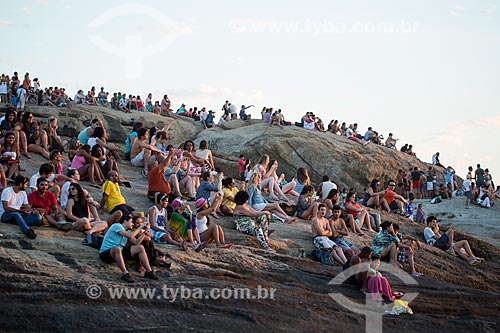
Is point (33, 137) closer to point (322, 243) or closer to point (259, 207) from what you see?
point (259, 207)

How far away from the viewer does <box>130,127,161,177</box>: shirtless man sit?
20.3m

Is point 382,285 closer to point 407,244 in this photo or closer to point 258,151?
point 407,244

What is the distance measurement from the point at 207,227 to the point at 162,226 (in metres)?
1.42

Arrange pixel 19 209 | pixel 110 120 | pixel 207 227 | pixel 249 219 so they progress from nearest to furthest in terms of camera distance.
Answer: pixel 19 209 < pixel 207 227 < pixel 249 219 < pixel 110 120

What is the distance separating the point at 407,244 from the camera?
18312 millimetres

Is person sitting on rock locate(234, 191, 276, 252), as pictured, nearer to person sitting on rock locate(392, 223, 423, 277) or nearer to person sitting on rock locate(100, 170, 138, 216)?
person sitting on rock locate(100, 170, 138, 216)

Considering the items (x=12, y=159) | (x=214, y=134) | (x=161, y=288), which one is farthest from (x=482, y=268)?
(x=214, y=134)

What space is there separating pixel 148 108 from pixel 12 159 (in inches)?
727

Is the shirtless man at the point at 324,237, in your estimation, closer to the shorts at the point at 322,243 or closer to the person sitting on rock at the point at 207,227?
the shorts at the point at 322,243

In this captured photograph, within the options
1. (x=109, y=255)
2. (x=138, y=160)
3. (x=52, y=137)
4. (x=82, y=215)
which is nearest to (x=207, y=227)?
(x=82, y=215)

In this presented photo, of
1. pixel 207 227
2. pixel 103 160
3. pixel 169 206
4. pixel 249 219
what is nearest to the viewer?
pixel 169 206

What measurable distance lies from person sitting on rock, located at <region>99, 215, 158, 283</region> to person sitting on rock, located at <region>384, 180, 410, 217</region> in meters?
12.3

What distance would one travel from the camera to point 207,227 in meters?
16.3

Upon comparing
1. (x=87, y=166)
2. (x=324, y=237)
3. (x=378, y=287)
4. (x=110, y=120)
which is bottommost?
(x=378, y=287)
